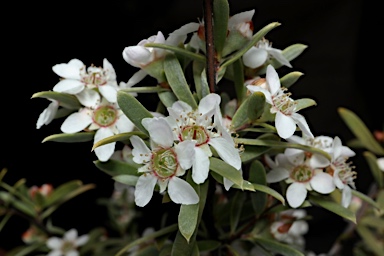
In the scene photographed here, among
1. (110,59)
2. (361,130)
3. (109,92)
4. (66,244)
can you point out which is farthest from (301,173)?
(110,59)

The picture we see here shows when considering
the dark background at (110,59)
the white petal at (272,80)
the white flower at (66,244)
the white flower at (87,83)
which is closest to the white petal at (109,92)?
the white flower at (87,83)

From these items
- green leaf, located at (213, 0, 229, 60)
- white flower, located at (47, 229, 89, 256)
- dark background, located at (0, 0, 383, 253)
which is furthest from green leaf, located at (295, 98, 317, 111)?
dark background, located at (0, 0, 383, 253)

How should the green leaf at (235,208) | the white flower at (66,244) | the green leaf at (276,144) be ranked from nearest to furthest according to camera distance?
the green leaf at (276,144), the green leaf at (235,208), the white flower at (66,244)

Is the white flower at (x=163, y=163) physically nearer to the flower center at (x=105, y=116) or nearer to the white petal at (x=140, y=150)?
the white petal at (x=140, y=150)

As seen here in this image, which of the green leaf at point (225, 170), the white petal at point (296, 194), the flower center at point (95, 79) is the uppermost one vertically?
the flower center at point (95, 79)

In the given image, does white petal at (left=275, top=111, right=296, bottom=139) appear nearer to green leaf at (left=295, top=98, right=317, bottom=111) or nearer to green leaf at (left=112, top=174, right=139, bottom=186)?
green leaf at (left=295, top=98, right=317, bottom=111)

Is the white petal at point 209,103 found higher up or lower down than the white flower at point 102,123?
higher up

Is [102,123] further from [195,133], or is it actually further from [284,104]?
Result: [284,104]
